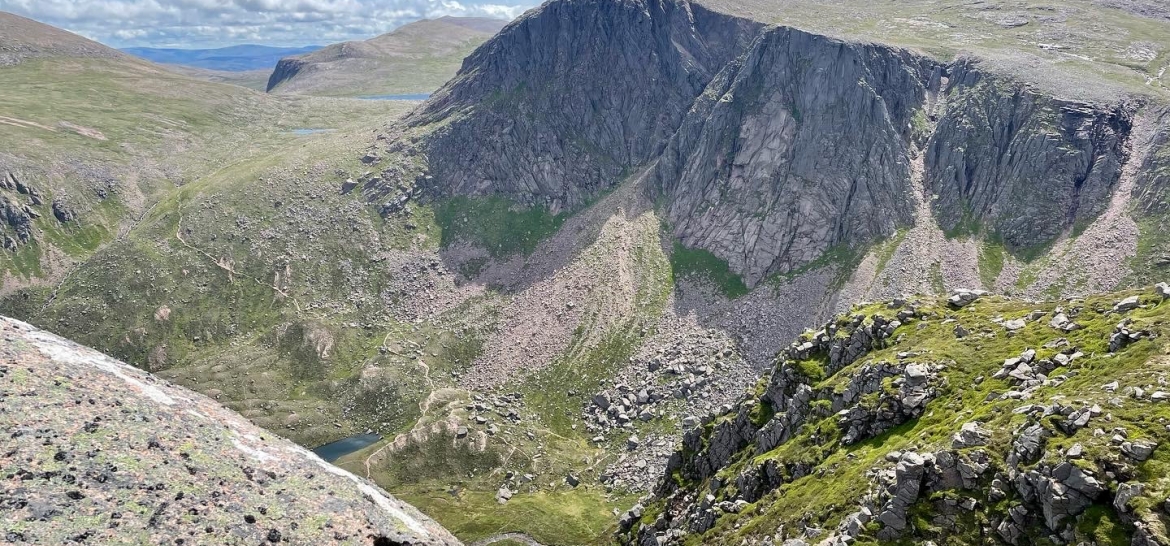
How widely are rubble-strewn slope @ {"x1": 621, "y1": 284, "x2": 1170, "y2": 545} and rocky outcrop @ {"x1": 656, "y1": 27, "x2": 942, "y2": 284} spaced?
8634cm

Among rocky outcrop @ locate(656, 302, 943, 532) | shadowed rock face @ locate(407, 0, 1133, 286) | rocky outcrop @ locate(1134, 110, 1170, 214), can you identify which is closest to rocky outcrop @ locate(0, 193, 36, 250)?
shadowed rock face @ locate(407, 0, 1133, 286)

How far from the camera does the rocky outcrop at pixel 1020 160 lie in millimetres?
128750

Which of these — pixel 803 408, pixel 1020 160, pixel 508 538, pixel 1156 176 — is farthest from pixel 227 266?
pixel 1156 176

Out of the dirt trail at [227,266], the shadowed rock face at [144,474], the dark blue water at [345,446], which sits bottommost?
the dark blue water at [345,446]

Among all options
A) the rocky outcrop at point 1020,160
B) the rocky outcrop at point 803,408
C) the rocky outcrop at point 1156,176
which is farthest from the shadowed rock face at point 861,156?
the rocky outcrop at point 803,408

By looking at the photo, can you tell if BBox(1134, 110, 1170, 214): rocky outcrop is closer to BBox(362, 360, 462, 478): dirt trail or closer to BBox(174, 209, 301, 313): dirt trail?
BBox(362, 360, 462, 478): dirt trail

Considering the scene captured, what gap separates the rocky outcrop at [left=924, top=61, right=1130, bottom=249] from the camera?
422 ft

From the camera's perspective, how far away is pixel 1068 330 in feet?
158

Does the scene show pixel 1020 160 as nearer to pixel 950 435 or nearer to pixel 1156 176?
pixel 1156 176

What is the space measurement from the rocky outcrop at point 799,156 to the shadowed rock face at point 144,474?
5002 inches

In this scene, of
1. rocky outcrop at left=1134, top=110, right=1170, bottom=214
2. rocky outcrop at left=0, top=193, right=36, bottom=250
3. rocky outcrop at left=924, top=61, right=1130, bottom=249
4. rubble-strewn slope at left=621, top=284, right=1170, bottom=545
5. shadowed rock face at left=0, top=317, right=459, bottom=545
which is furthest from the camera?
rocky outcrop at left=0, top=193, right=36, bottom=250

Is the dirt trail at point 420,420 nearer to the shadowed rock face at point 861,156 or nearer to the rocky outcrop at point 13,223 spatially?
the shadowed rock face at point 861,156

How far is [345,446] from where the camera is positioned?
5167 inches

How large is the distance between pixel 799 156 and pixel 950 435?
13103 cm
